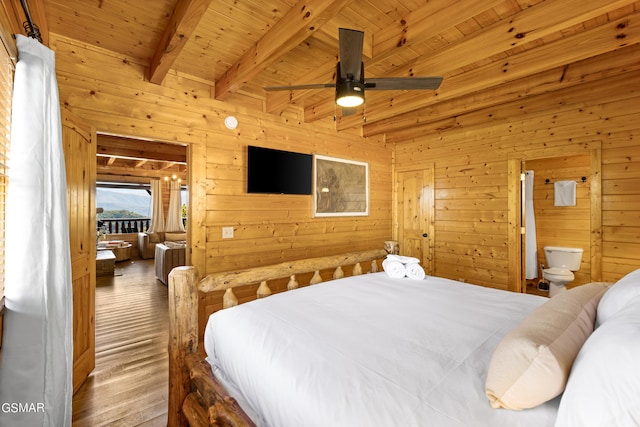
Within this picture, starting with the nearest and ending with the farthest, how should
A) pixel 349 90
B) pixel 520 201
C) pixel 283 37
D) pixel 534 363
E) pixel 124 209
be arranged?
pixel 534 363
pixel 349 90
pixel 283 37
pixel 520 201
pixel 124 209

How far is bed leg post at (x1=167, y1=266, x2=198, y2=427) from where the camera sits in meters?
1.54

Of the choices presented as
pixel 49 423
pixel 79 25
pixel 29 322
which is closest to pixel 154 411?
pixel 49 423

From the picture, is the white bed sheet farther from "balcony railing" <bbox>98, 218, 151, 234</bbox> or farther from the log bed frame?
"balcony railing" <bbox>98, 218, 151, 234</bbox>

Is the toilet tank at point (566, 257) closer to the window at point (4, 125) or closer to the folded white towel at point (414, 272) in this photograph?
the folded white towel at point (414, 272)

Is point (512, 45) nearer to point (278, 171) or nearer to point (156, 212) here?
point (278, 171)

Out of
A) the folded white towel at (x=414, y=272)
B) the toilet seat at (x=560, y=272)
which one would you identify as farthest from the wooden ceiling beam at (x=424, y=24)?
the toilet seat at (x=560, y=272)

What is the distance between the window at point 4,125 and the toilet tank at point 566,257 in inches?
219

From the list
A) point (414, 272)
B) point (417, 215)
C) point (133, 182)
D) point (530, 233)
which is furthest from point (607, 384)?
point (133, 182)

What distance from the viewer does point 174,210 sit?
8.57m

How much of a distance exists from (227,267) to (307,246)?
108 cm

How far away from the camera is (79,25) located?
2043 millimetres

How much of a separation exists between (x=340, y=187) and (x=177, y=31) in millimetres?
2658

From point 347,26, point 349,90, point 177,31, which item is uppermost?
point 347,26

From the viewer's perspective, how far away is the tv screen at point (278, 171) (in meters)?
3.14
